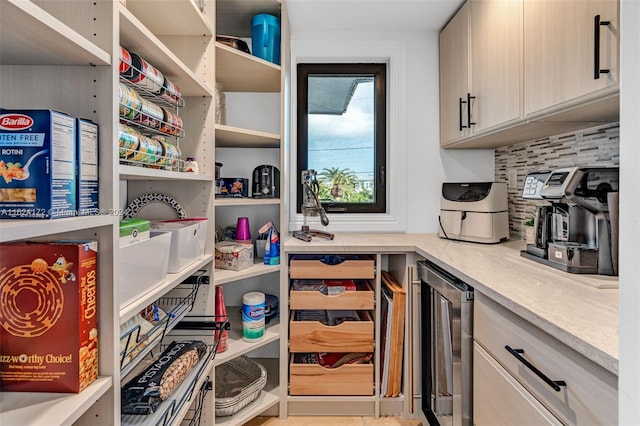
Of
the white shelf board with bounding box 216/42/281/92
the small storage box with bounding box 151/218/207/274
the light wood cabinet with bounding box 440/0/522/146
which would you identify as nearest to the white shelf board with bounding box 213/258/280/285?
the small storage box with bounding box 151/218/207/274

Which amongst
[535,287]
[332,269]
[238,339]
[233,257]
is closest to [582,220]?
[535,287]

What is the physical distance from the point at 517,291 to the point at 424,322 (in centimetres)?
82

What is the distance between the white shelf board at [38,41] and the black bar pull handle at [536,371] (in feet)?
3.81

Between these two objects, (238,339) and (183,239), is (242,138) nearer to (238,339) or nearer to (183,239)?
(183,239)

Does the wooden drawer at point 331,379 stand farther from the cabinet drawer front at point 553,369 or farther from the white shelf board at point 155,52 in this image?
the white shelf board at point 155,52

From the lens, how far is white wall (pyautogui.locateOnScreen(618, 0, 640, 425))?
432 millimetres

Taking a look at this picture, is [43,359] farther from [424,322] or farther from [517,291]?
[424,322]

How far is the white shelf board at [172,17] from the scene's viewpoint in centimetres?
125

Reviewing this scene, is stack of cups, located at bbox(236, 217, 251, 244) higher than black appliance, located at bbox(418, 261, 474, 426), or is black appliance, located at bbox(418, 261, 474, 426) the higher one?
stack of cups, located at bbox(236, 217, 251, 244)

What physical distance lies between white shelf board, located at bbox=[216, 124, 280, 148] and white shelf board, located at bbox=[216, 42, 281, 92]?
310 mm

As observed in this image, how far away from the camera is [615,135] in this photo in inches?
56.1

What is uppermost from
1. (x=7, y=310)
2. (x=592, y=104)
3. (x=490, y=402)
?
(x=592, y=104)

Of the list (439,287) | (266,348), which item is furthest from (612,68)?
(266,348)

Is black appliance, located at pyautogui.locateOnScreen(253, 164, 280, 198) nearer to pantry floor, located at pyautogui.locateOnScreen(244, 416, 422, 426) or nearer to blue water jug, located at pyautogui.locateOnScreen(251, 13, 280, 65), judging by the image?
blue water jug, located at pyautogui.locateOnScreen(251, 13, 280, 65)
